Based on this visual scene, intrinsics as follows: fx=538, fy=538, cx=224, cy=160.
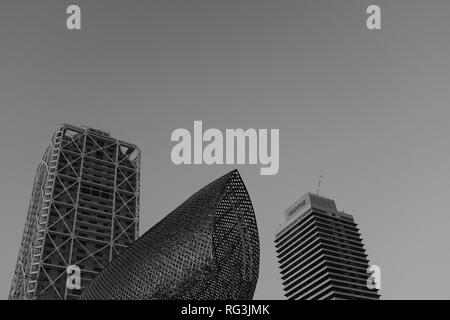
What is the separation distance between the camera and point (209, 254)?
7288cm

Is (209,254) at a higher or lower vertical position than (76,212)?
lower

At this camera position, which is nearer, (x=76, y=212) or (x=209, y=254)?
(x=209, y=254)

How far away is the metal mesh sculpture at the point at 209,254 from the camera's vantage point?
73562mm

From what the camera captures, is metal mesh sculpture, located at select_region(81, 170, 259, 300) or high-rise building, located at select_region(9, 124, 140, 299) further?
high-rise building, located at select_region(9, 124, 140, 299)

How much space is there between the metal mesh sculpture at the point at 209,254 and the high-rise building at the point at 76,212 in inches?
1419

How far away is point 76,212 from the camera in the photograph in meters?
123

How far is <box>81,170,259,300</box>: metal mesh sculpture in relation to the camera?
241 ft

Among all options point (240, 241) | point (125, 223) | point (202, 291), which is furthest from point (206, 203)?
point (125, 223)

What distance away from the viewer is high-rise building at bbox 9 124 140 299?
112938 mm

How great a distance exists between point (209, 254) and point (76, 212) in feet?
196

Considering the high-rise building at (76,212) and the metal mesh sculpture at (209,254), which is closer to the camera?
the metal mesh sculpture at (209,254)

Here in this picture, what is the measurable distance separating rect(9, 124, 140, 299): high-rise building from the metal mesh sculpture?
36042 millimetres
